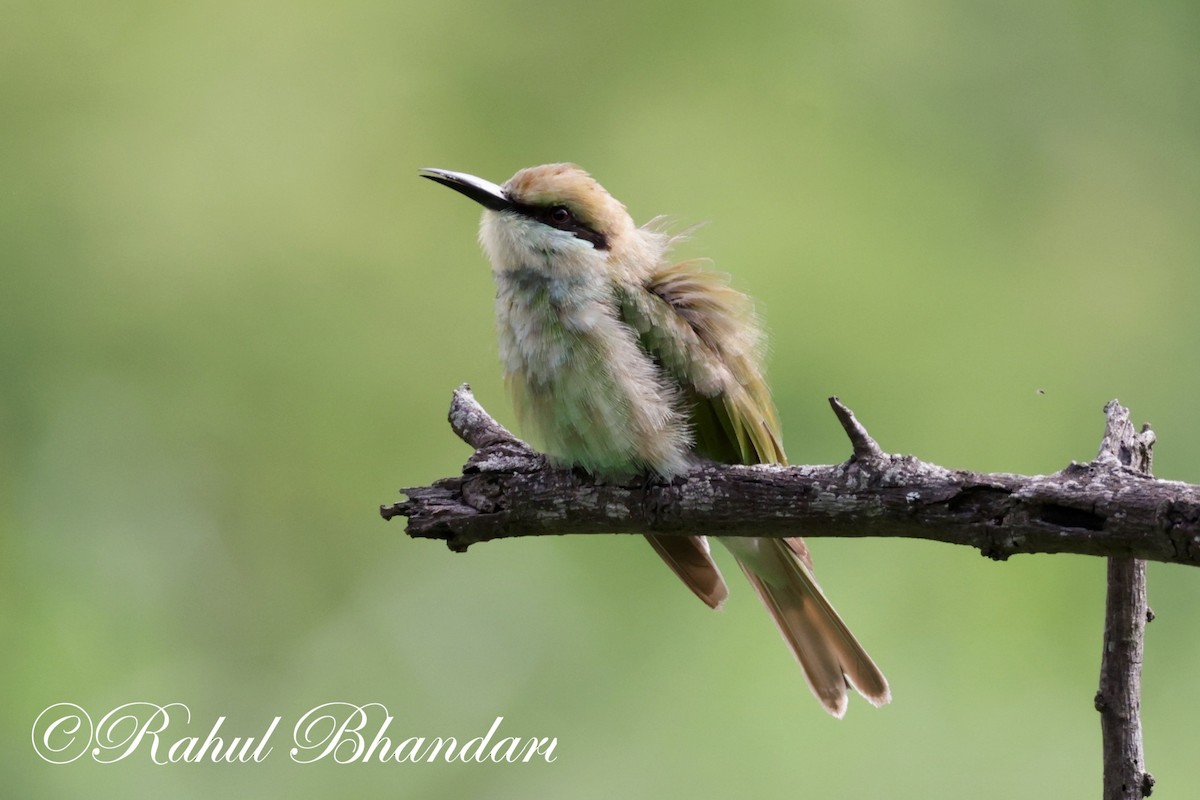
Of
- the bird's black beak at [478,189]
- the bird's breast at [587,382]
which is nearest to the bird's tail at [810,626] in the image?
the bird's breast at [587,382]

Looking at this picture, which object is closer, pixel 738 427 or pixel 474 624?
pixel 738 427

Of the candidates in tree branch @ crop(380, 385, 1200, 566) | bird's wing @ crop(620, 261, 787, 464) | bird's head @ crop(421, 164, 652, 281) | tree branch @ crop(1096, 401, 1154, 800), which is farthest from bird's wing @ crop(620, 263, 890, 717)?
tree branch @ crop(1096, 401, 1154, 800)

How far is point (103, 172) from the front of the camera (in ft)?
12.6

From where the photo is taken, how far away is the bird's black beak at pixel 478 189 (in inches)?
93.0

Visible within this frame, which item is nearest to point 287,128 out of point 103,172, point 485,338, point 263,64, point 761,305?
point 263,64

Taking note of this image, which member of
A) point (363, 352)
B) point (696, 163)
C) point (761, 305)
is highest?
point (696, 163)

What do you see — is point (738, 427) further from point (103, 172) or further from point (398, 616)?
point (103, 172)

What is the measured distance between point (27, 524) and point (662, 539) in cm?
220

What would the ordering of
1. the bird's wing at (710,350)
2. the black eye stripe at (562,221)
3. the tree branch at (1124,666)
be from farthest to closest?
the black eye stripe at (562,221)
the bird's wing at (710,350)
the tree branch at (1124,666)

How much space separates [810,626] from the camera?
7.54 feet

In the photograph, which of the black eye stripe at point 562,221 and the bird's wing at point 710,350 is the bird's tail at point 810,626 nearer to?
the bird's wing at point 710,350

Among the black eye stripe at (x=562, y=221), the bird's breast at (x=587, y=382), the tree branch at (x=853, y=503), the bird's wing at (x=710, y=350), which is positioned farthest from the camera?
the black eye stripe at (x=562, y=221)

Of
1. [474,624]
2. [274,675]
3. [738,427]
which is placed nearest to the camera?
[738,427]

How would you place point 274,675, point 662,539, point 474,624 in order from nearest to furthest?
point 662,539 → point 274,675 → point 474,624
